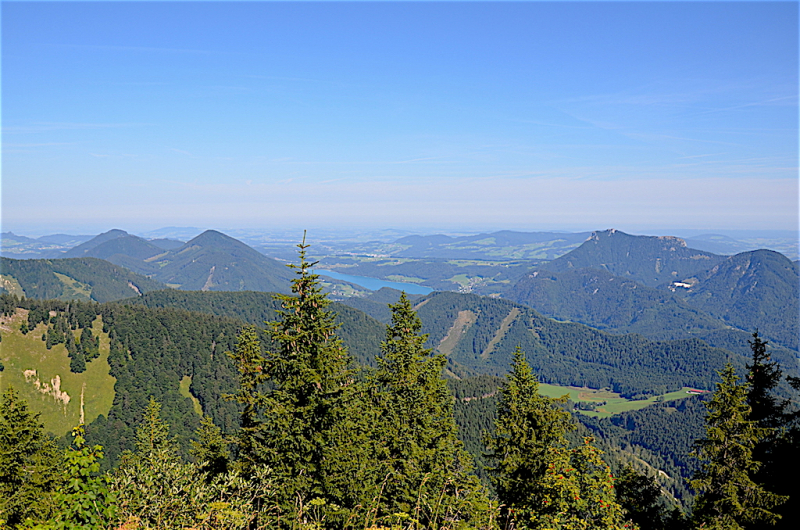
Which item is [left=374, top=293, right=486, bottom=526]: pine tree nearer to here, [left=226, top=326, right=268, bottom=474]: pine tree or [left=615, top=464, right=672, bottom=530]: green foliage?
[left=226, top=326, right=268, bottom=474]: pine tree

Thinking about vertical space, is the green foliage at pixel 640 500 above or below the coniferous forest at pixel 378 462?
below

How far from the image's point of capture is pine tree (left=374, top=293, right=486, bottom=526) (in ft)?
66.3

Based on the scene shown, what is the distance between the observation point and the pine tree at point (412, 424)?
2020cm

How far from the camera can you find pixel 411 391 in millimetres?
23156

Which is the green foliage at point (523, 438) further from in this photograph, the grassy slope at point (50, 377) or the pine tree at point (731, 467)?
the grassy slope at point (50, 377)

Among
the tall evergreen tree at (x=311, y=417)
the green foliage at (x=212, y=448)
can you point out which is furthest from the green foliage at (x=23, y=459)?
the tall evergreen tree at (x=311, y=417)

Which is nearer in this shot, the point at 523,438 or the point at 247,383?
the point at 523,438

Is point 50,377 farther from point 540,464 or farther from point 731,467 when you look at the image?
point 731,467

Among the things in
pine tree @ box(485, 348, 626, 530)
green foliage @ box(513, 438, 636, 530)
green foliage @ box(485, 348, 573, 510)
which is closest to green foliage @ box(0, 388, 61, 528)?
green foliage @ box(485, 348, 573, 510)

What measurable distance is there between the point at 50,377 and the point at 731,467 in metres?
162

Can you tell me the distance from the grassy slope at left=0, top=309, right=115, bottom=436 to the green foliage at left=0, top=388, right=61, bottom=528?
361 feet

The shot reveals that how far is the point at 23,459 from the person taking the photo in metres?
30.1

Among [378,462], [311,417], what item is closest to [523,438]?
[378,462]

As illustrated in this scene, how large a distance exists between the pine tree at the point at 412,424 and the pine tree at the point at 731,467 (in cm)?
1203
